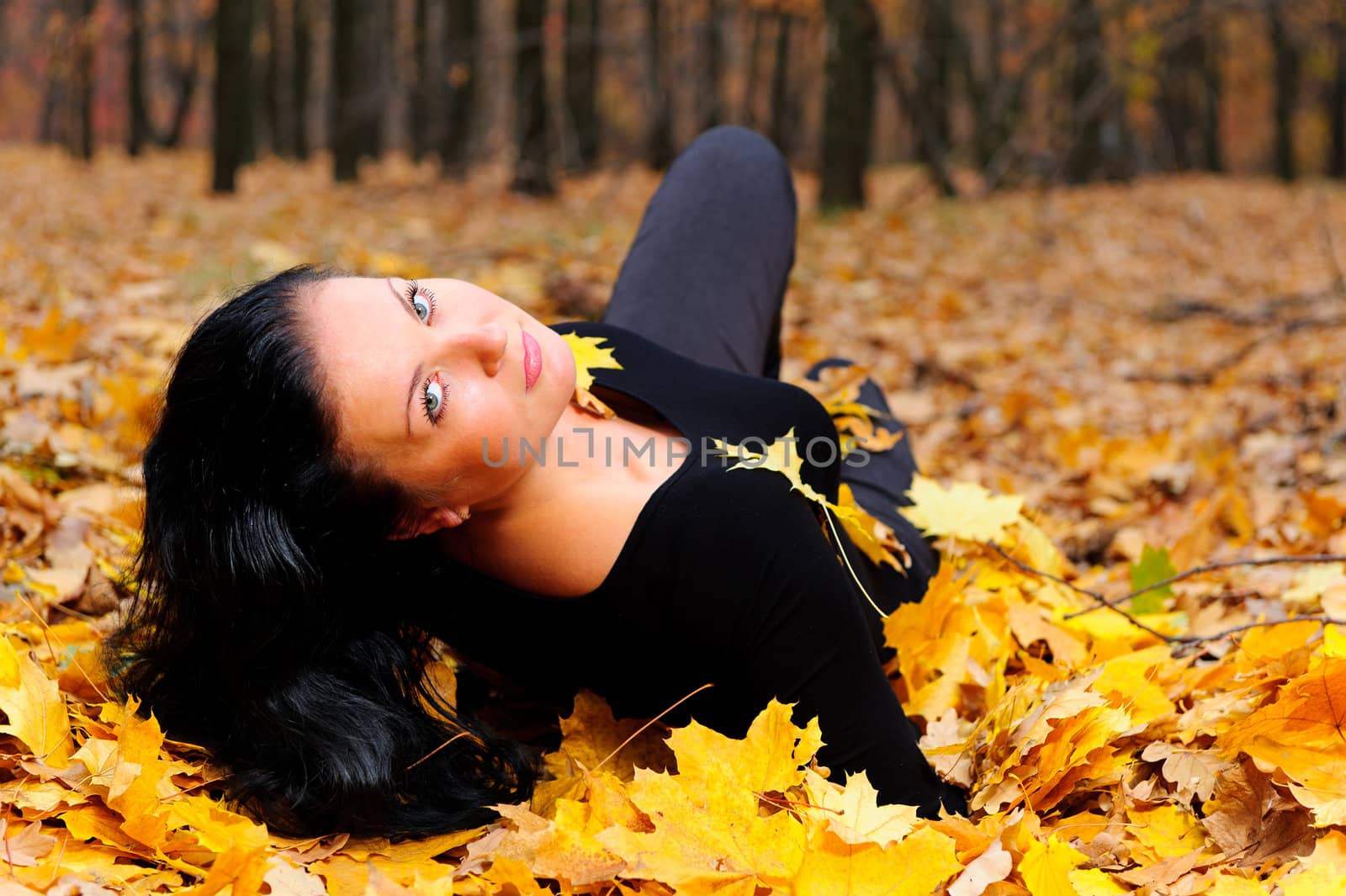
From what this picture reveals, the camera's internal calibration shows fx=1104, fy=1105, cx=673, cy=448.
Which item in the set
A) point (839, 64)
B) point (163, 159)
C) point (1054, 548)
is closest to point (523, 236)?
point (839, 64)

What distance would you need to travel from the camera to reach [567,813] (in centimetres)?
146

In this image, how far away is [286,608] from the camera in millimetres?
1519

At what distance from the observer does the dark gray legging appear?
2.47 meters

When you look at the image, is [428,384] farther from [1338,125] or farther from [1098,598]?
[1338,125]

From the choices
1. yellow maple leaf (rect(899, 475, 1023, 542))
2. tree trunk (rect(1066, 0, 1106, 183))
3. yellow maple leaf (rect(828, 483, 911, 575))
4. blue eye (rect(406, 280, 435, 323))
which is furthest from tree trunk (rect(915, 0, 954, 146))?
blue eye (rect(406, 280, 435, 323))

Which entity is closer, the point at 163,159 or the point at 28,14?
the point at 163,159

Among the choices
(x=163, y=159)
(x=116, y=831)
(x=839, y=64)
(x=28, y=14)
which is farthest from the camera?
(x=28, y=14)

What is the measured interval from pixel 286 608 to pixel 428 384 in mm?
370

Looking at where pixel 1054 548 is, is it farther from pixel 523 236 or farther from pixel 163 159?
pixel 163 159

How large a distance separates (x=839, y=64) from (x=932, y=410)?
526 centimetres

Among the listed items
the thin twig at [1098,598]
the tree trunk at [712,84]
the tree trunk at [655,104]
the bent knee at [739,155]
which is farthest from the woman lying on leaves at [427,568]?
the tree trunk at [712,84]

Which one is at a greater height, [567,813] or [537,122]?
[537,122]

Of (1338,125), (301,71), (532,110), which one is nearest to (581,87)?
(532,110)

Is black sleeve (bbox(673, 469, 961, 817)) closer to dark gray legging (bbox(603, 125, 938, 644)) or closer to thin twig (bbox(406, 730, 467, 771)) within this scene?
thin twig (bbox(406, 730, 467, 771))
